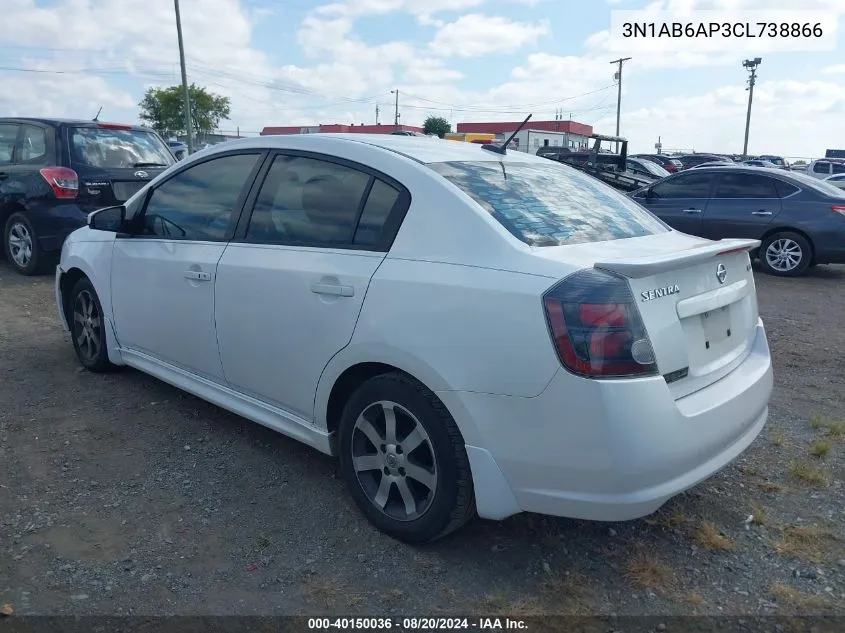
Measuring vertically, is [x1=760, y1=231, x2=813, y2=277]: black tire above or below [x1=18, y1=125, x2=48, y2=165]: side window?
below

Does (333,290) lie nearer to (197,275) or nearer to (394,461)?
(394,461)

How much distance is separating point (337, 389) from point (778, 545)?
1992 millimetres

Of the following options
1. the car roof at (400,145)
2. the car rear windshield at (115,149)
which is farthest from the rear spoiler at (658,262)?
the car rear windshield at (115,149)

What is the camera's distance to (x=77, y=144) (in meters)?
8.22

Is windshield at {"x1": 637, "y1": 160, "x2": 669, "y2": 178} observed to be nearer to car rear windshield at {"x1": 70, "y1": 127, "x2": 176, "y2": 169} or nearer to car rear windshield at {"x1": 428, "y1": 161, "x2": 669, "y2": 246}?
car rear windshield at {"x1": 70, "y1": 127, "x2": 176, "y2": 169}

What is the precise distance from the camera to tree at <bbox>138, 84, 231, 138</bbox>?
59125mm

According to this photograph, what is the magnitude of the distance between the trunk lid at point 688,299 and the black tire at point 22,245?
7263 mm

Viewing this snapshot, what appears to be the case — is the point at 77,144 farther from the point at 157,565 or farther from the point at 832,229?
the point at 832,229

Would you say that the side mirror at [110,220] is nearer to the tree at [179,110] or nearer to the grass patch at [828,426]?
the grass patch at [828,426]

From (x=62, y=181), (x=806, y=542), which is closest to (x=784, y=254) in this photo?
(x=806, y=542)

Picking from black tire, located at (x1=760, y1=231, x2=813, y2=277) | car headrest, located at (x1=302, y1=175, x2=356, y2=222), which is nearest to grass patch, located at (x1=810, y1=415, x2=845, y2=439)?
car headrest, located at (x1=302, y1=175, x2=356, y2=222)

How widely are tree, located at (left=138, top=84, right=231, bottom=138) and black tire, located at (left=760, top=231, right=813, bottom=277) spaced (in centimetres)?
5386

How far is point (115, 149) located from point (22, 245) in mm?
1519

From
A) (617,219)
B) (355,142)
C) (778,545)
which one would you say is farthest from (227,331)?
(778,545)
